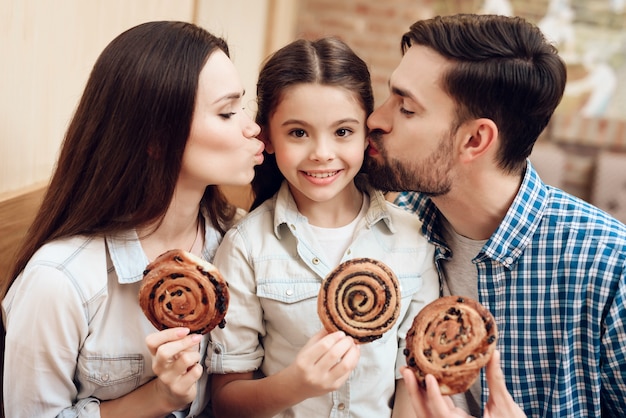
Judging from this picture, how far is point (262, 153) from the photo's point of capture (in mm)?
1751

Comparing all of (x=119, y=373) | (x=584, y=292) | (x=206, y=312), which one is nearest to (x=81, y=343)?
(x=119, y=373)

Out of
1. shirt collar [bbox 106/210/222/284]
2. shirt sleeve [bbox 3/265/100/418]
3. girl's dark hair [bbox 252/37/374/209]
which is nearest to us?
shirt sleeve [bbox 3/265/100/418]

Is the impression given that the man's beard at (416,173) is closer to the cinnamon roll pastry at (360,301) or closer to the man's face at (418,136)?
the man's face at (418,136)

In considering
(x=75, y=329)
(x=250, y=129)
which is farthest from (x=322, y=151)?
(x=75, y=329)

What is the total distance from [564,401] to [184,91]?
1207 millimetres

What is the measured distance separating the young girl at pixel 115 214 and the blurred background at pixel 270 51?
0.85ft

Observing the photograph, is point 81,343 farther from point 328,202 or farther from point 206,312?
point 328,202

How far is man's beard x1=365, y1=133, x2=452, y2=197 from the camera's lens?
1797mm

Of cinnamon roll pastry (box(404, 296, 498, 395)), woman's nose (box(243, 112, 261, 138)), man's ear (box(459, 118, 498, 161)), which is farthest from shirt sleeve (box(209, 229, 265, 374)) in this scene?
man's ear (box(459, 118, 498, 161))

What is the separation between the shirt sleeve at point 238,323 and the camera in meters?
1.60

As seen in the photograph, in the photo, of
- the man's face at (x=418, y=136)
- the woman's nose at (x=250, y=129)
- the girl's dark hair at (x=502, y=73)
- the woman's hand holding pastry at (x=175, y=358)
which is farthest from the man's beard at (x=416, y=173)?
the woman's hand holding pastry at (x=175, y=358)

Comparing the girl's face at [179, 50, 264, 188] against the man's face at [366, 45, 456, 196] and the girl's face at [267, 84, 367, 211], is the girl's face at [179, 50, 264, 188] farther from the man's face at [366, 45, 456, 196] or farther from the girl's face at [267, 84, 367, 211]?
the man's face at [366, 45, 456, 196]

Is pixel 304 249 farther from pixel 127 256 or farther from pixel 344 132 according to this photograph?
pixel 127 256

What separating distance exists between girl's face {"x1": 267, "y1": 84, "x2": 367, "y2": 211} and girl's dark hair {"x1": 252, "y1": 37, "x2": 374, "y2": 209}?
19 millimetres
